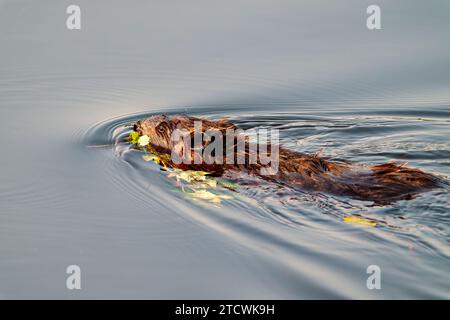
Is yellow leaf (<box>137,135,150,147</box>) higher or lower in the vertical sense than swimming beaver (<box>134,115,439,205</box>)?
higher

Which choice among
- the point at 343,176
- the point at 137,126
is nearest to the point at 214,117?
the point at 137,126

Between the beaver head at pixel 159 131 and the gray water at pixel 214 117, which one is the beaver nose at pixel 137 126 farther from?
the gray water at pixel 214 117

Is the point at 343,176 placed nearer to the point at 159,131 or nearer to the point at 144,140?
the point at 159,131

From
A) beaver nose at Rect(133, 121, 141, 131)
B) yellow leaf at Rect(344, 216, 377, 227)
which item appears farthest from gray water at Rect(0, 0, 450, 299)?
beaver nose at Rect(133, 121, 141, 131)

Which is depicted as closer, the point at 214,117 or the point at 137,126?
the point at 137,126

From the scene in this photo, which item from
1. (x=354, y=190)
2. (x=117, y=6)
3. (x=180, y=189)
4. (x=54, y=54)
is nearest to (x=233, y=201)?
(x=180, y=189)

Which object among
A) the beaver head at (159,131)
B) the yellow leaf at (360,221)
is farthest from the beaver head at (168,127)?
the yellow leaf at (360,221)

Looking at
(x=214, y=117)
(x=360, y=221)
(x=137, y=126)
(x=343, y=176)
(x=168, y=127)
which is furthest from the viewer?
(x=214, y=117)

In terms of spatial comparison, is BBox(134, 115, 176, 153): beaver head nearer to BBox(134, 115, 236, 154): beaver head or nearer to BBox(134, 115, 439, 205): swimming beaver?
BBox(134, 115, 236, 154): beaver head
